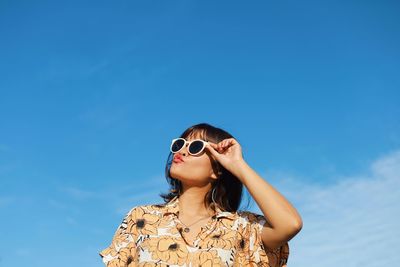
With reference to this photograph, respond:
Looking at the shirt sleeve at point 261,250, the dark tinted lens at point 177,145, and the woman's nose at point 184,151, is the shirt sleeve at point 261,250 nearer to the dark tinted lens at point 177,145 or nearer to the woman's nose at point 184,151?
the woman's nose at point 184,151

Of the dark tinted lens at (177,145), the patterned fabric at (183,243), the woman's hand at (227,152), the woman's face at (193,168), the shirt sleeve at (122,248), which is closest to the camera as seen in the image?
the patterned fabric at (183,243)

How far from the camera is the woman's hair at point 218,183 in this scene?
707cm

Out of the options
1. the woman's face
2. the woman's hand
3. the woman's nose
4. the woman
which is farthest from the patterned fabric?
the woman's nose

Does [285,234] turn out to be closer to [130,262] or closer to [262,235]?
[262,235]

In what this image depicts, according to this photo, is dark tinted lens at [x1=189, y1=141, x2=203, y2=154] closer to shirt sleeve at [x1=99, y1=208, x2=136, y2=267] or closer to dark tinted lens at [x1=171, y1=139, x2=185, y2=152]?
dark tinted lens at [x1=171, y1=139, x2=185, y2=152]

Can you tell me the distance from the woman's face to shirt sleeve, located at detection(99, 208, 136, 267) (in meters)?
0.77

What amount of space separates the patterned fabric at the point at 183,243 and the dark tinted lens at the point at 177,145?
0.81m

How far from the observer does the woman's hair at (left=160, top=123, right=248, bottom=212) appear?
707 cm

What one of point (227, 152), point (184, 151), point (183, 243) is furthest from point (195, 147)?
point (183, 243)

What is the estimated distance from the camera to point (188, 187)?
Result: 6.96 meters

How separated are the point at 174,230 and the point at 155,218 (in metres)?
0.33

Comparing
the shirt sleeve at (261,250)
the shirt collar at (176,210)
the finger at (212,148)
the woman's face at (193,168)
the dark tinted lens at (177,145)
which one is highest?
the dark tinted lens at (177,145)

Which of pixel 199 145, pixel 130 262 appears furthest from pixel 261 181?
pixel 130 262

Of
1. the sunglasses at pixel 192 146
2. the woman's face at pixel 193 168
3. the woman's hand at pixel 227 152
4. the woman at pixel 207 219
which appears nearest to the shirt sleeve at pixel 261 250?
the woman at pixel 207 219
